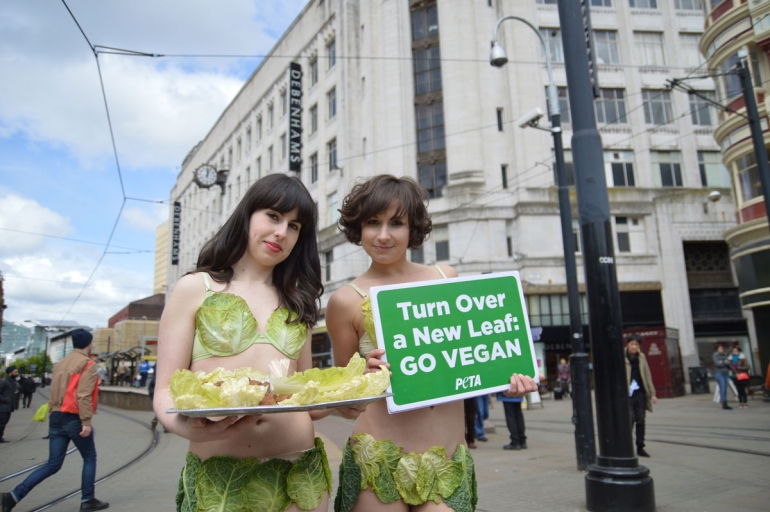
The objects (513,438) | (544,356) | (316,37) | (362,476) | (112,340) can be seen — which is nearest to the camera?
(362,476)

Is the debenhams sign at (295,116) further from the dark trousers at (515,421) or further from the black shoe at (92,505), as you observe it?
the black shoe at (92,505)

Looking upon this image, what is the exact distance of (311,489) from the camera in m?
2.02

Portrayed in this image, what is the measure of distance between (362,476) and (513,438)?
867 cm

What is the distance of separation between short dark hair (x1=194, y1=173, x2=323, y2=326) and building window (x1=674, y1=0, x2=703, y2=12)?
3831 cm

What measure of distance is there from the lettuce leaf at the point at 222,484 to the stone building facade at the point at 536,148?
88.3 ft

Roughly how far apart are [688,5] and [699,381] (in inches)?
897

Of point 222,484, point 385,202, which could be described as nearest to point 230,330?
point 222,484

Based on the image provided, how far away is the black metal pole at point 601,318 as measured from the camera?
209 inches

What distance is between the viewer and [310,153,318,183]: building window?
38906 mm

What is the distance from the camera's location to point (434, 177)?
31453mm

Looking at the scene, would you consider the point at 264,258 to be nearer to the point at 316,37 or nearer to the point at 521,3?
the point at 521,3

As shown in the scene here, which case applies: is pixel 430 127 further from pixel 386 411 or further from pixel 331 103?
pixel 386 411

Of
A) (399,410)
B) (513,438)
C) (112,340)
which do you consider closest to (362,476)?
(399,410)

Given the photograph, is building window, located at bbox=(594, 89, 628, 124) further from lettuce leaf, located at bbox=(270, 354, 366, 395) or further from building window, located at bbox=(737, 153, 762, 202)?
lettuce leaf, located at bbox=(270, 354, 366, 395)
